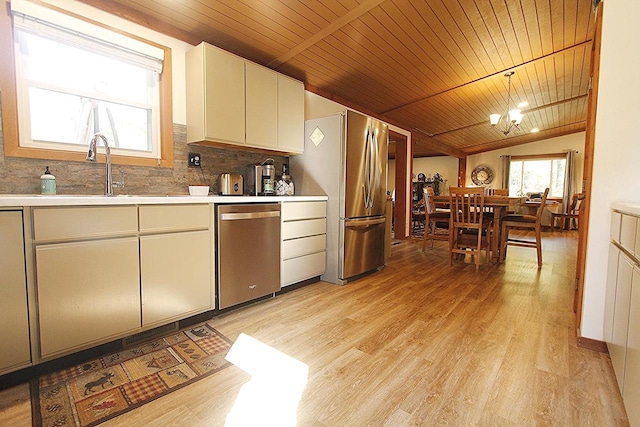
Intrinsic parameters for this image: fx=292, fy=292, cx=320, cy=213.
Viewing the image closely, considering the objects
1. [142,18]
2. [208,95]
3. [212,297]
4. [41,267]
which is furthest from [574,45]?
[41,267]

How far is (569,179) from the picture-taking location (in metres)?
8.34

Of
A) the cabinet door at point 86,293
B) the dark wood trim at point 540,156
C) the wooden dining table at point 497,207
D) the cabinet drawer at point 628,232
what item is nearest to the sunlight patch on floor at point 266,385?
the cabinet door at point 86,293

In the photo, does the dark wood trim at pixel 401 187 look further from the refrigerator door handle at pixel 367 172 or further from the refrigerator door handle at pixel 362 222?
the refrigerator door handle at pixel 367 172

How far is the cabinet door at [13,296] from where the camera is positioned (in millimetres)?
1364

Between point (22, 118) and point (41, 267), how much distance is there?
1.10 meters

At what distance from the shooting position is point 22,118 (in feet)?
6.14

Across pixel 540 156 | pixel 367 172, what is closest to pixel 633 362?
pixel 367 172

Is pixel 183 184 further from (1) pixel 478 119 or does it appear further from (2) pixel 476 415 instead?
(1) pixel 478 119

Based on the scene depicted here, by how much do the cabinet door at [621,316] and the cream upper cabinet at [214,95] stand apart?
2653 millimetres

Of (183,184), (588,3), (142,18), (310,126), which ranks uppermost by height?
(588,3)

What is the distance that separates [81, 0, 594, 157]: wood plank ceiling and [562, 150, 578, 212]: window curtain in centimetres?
417

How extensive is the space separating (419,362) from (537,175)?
10.1 metres

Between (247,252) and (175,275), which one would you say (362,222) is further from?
(175,275)

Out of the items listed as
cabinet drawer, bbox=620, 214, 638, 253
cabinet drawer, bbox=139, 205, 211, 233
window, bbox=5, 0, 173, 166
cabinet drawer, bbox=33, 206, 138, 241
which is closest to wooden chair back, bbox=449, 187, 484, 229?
cabinet drawer, bbox=620, 214, 638, 253
